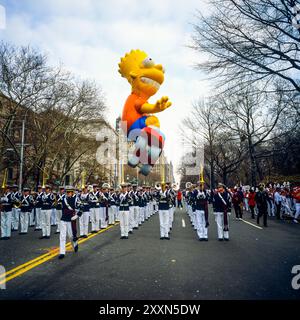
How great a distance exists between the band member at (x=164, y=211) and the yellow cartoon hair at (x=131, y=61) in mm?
4982

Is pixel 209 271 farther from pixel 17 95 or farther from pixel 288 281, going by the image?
pixel 17 95

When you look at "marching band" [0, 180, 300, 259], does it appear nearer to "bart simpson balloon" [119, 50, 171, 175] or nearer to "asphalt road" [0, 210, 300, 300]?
"asphalt road" [0, 210, 300, 300]

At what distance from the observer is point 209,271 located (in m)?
5.87

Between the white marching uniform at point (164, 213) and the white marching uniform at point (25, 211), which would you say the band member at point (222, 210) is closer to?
the white marching uniform at point (164, 213)

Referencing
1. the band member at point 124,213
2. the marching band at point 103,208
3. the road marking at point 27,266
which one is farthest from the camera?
the band member at point 124,213

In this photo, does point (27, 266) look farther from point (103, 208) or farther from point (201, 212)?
point (103, 208)

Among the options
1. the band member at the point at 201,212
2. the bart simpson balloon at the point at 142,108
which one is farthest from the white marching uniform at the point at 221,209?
the bart simpson balloon at the point at 142,108

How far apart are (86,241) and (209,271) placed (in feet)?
17.4

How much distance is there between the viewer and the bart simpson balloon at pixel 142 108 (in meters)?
11.1

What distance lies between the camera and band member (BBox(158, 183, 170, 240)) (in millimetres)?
10305

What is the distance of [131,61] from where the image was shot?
11.6 meters

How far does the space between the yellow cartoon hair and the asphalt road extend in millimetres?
6873

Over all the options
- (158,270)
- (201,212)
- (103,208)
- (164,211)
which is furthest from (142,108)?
(158,270)
